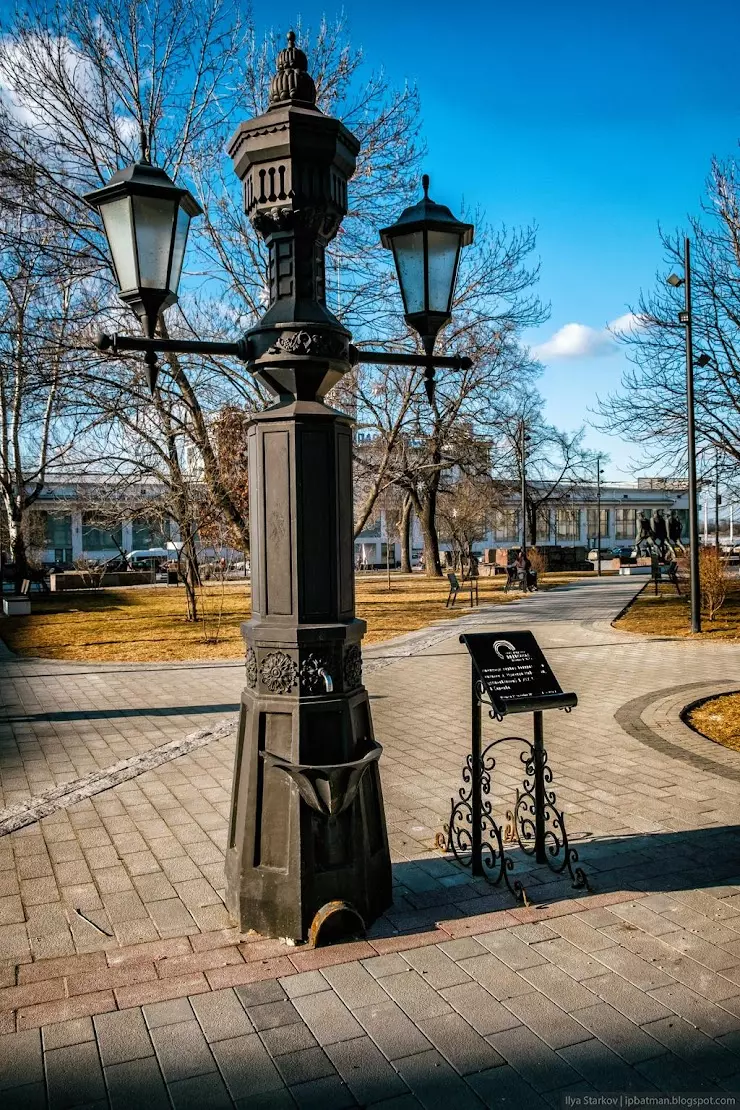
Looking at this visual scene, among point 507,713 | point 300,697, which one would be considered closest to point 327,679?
point 300,697

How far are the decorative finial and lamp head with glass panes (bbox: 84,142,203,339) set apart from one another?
63 centimetres

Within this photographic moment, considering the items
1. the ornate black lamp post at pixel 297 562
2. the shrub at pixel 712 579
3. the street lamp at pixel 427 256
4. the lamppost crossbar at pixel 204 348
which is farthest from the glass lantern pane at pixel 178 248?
the shrub at pixel 712 579

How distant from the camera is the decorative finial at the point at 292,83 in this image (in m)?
3.74

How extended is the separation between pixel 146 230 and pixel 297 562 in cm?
175

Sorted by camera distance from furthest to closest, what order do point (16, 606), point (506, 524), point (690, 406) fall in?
point (506, 524) → point (16, 606) → point (690, 406)

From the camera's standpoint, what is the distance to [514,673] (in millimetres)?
4469

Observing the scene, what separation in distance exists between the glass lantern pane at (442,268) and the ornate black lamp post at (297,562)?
63cm

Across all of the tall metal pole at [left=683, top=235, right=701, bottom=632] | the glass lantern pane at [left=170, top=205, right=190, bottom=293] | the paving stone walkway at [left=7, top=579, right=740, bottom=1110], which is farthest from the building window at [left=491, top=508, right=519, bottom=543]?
the glass lantern pane at [left=170, top=205, right=190, bottom=293]

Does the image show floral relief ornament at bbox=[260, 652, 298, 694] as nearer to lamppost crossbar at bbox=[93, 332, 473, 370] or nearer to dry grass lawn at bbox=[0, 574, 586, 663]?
lamppost crossbar at bbox=[93, 332, 473, 370]

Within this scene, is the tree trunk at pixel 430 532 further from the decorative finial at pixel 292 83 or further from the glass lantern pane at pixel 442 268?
the decorative finial at pixel 292 83

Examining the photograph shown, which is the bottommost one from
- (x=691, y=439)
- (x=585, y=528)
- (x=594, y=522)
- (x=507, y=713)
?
(x=507, y=713)

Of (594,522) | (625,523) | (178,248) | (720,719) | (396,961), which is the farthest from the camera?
(625,523)

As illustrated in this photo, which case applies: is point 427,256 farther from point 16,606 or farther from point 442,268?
point 16,606

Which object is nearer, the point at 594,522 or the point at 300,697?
the point at 300,697
